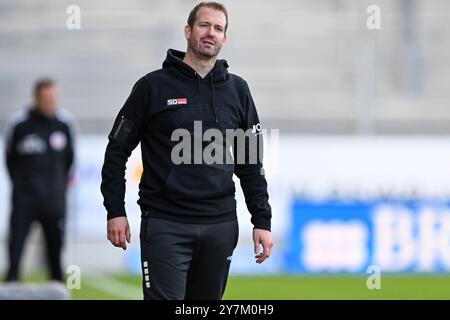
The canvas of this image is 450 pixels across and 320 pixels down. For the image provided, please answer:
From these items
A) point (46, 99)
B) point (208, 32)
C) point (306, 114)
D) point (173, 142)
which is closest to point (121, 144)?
point (173, 142)

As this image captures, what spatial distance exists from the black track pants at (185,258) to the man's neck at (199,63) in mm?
734

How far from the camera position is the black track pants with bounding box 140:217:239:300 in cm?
570

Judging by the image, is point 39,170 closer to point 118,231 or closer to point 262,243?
point 262,243

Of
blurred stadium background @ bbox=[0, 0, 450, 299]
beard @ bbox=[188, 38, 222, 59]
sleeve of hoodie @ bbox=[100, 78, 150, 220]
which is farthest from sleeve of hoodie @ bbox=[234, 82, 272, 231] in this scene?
blurred stadium background @ bbox=[0, 0, 450, 299]

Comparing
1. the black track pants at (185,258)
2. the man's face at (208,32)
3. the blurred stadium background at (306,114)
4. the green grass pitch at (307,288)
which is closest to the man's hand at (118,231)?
the black track pants at (185,258)

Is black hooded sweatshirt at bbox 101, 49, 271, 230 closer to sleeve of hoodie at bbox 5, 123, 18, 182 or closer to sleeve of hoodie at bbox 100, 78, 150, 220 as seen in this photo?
sleeve of hoodie at bbox 100, 78, 150, 220

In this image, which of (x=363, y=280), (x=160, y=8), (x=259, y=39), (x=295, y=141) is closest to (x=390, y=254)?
(x=363, y=280)

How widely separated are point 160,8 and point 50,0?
4.92 ft

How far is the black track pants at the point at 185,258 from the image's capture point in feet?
18.7

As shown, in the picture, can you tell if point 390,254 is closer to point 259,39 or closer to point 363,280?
point 363,280

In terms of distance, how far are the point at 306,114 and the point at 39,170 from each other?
5194 millimetres

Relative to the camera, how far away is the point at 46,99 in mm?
11758

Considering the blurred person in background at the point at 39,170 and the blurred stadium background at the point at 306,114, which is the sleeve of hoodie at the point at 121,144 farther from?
the blurred stadium background at the point at 306,114

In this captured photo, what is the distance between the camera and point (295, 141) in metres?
14.7
